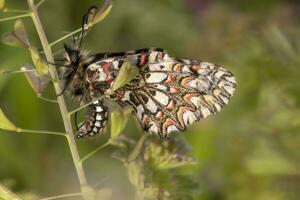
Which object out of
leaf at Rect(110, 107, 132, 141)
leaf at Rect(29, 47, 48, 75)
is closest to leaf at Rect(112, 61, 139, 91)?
leaf at Rect(110, 107, 132, 141)

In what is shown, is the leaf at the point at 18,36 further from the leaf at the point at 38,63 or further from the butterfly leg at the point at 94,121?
the butterfly leg at the point at 94,121

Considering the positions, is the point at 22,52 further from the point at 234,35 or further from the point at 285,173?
the point at 285,173

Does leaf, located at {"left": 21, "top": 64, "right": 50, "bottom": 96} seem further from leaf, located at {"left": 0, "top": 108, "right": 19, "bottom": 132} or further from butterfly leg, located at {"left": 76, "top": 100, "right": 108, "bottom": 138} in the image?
butterfly leg, located at {"left": 76, "top": 100, "right": 108, "bottom": 138}

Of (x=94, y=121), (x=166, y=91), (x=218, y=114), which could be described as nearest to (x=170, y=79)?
(x=166, y=91)

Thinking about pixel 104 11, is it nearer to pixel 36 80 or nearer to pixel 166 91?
pixel 36 80

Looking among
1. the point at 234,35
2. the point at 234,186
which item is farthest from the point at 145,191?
the point at 234,35

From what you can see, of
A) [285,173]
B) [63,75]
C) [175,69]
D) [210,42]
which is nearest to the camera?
[63,75]

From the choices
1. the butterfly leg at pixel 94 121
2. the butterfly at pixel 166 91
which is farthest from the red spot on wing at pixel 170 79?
the butterfly leg at pixel 94 121
